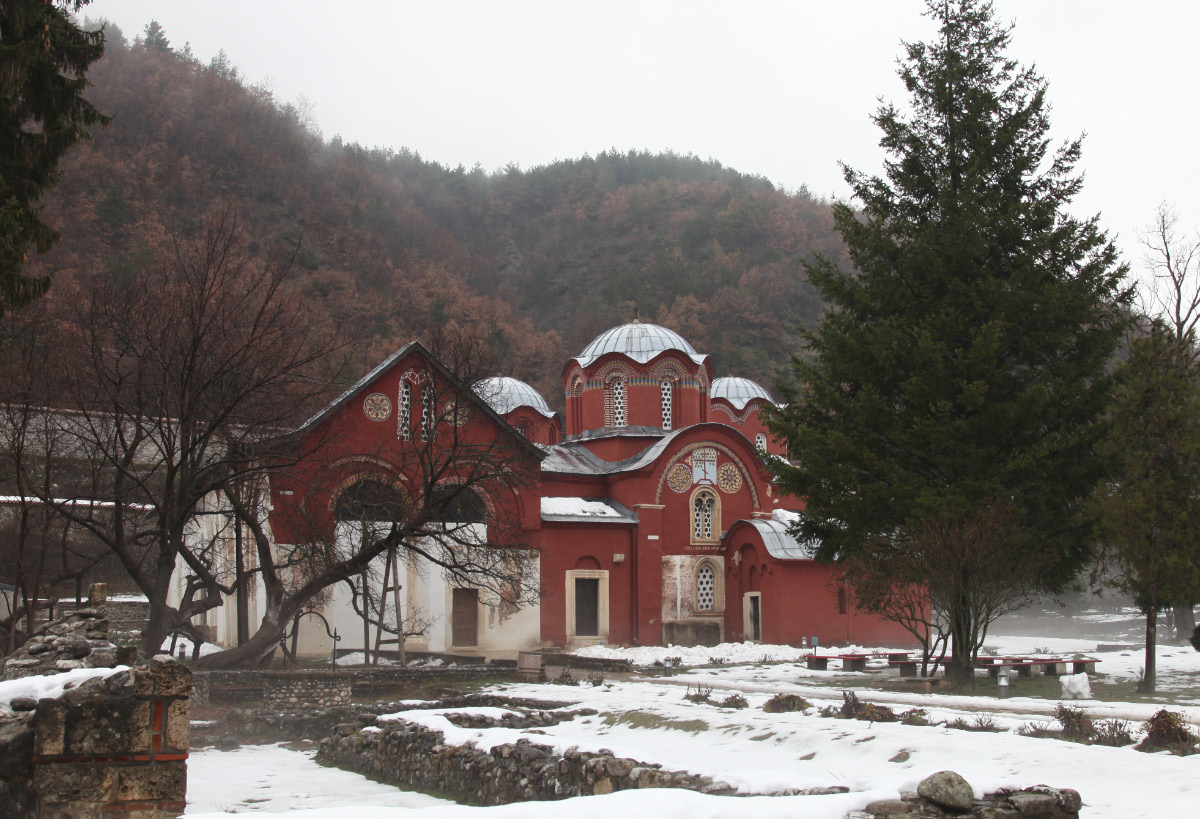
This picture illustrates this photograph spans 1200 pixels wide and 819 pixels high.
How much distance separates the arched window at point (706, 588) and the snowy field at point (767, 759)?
10962 mm

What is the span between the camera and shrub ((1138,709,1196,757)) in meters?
7.94

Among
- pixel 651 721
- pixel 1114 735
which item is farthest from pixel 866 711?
pixel 1114 735

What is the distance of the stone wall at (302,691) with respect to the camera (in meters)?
15.4

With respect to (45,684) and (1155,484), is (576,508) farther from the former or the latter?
(45,684)

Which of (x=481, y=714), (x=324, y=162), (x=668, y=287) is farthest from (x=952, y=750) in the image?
(x=324, y=162)

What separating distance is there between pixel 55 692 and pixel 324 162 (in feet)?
251

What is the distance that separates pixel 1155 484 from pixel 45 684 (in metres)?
13.3

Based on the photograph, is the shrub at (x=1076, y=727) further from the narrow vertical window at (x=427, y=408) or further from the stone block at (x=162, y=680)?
the narrow vertical window at (x=427, y=408)

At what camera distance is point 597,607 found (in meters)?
26.6

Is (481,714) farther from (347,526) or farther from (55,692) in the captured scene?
(347,526)

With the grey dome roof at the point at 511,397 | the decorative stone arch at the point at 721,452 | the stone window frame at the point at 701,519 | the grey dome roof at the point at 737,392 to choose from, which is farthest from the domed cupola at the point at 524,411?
the grey dome roof at the point at 737,392

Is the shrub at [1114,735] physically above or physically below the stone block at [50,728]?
below

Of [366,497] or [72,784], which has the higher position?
[366,497]

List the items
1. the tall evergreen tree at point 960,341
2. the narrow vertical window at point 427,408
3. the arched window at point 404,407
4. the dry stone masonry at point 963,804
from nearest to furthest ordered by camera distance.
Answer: the dry stone masonry at point 963,804
the tall evergreen tree at point 960,341
the narrow vertical window at point 427,408
the arched window at point 404,407
